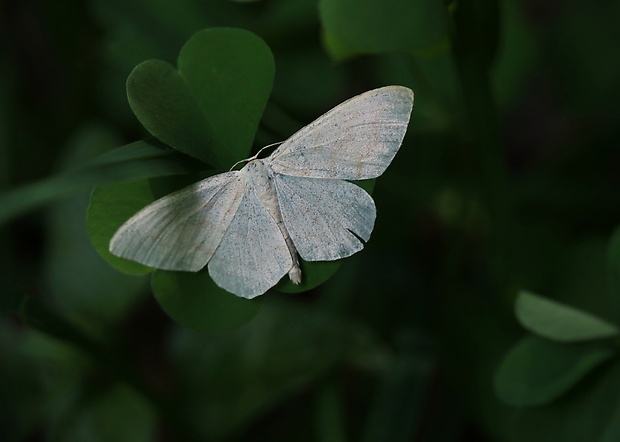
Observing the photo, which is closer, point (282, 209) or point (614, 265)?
point (282, 209)

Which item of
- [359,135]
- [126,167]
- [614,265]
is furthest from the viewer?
[614,265]

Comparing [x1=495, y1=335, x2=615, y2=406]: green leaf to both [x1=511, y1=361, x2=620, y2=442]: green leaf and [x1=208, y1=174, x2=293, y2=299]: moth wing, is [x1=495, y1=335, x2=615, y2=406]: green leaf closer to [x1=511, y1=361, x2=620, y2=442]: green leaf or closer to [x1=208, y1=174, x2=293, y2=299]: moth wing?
[x1=511, y1=361, x2=620, y2=442]: green leaf

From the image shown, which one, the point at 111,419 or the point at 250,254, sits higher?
the point at 250,254

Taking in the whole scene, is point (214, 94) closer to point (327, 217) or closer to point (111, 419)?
point (327, 217)

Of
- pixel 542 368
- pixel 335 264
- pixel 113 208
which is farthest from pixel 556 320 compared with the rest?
pixel 113 208

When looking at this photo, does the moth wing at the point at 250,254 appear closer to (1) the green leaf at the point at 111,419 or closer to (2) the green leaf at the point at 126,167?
(2) the green leaf at the point at 126,167
